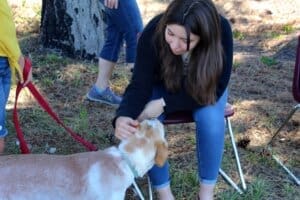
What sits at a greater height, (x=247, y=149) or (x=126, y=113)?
(x=126, y=113)

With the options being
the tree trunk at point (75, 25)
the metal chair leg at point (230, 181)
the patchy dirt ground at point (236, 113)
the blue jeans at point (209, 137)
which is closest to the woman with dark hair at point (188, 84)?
the blue jeans at point (209, 137)

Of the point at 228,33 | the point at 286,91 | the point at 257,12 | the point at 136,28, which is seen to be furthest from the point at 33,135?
the point at 257,12

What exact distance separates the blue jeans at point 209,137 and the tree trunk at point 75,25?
2478 mm

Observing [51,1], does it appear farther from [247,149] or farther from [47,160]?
[47,160]

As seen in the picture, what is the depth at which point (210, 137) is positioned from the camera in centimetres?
304

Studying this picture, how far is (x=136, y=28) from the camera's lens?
438 cm

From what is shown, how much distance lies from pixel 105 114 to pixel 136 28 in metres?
0.73

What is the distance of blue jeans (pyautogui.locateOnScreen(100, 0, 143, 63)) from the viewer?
4320 mm

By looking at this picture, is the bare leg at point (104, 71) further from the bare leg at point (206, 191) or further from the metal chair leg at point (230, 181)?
the bare leg at point (206, 191)

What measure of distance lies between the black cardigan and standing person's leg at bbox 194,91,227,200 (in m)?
0.06

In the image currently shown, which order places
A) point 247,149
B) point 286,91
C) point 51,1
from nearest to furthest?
point 247,149 < point 286,91 < point 51,1

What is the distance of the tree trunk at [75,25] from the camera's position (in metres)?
5.43

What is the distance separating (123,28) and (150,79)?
1405 millimetres

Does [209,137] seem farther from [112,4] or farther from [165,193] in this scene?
[112,4]
